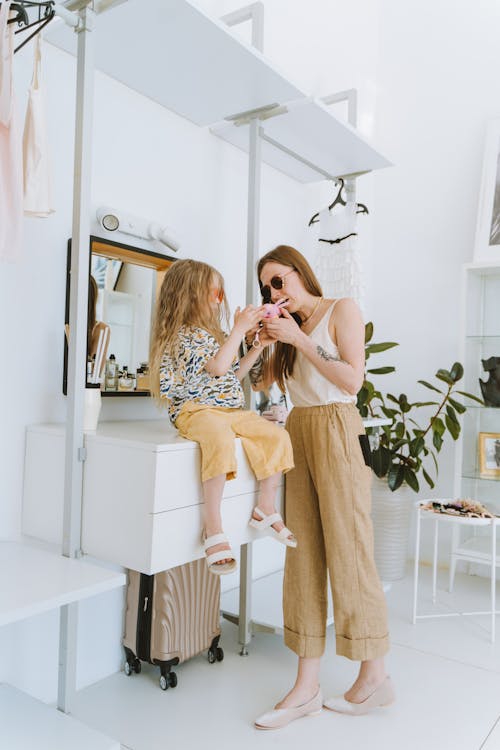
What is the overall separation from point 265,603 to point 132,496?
4.33 feet

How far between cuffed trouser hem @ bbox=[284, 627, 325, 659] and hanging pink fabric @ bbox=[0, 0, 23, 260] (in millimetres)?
1532

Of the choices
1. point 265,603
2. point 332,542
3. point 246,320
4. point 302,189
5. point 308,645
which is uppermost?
point 302,189

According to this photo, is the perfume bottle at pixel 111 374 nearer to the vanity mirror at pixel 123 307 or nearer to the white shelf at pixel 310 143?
the vanity mirror at pixel 123 307

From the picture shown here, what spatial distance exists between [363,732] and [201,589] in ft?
2.50

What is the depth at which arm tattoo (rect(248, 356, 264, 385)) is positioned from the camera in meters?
2.34

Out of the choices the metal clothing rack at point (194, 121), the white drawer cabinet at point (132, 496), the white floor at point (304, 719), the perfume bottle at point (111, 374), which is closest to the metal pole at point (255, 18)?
the metal clothing rack at point (194, 121)

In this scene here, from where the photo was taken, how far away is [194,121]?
2.65m

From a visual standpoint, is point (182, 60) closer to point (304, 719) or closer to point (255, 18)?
point (255, 18)

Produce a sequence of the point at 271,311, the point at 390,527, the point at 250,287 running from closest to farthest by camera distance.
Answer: the point at 271,311
the point at 250,287
the point at 390,527

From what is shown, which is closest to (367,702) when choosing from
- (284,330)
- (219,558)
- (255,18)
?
(219,558)

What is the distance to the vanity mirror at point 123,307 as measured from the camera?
220 centimetres

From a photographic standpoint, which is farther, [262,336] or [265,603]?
[265,603]

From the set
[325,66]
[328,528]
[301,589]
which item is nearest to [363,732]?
[301,589]

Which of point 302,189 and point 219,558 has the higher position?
point 302,189
